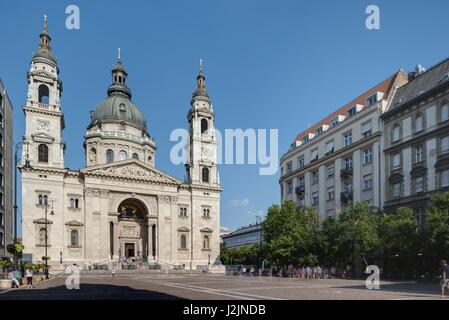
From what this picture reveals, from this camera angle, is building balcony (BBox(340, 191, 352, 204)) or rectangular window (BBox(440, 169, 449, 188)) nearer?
rectangular window (BBox(440, 169, 449, 188))

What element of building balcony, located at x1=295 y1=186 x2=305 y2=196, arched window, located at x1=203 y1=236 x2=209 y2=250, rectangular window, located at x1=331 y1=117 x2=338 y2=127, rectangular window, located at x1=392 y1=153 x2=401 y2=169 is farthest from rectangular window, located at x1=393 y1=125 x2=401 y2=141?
arched window, located at x1=203 y1=236 x2=209 y2=250

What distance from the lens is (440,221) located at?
102 ft

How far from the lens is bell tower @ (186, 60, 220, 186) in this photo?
77000 mm

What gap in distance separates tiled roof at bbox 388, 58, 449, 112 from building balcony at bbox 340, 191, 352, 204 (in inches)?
438

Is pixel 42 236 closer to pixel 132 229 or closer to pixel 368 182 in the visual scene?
pixel 132 229

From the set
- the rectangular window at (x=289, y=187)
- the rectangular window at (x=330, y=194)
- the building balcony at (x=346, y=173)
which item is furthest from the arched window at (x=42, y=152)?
the building balcony at (x=346, y=173)

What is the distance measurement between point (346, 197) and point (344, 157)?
5.27m

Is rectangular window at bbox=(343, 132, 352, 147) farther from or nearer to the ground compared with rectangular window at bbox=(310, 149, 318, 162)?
farther from the ground

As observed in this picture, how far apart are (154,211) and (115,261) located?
10946 millimetres

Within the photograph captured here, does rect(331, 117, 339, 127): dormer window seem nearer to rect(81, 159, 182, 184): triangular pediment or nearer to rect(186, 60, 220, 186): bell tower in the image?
rect(186, 60, 220, 186): bell tower

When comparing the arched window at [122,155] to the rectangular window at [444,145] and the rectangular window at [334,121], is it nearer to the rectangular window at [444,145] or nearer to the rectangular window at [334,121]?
the rectangular window at [334,121]

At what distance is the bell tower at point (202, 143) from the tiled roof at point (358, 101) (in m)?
17.5
